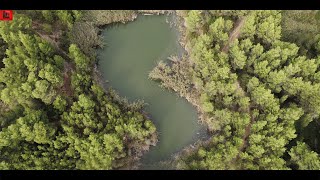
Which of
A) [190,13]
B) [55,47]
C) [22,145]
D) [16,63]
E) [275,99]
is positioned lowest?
[22,145]

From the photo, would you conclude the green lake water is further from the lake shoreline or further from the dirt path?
the dirt path

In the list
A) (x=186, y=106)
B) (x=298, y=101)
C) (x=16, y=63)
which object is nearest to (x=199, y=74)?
(x=186, y=106)

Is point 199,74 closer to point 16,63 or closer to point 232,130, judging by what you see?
point 232,130

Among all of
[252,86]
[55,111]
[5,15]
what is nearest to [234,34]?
[252,86]

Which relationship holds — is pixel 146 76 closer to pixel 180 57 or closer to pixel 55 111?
pixel 180 57

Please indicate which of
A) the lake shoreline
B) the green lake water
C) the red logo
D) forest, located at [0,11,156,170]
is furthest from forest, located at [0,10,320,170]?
the green lake water

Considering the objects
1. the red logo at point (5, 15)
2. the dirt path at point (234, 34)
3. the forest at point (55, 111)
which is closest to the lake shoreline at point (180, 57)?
the forest at point (55, 111)
